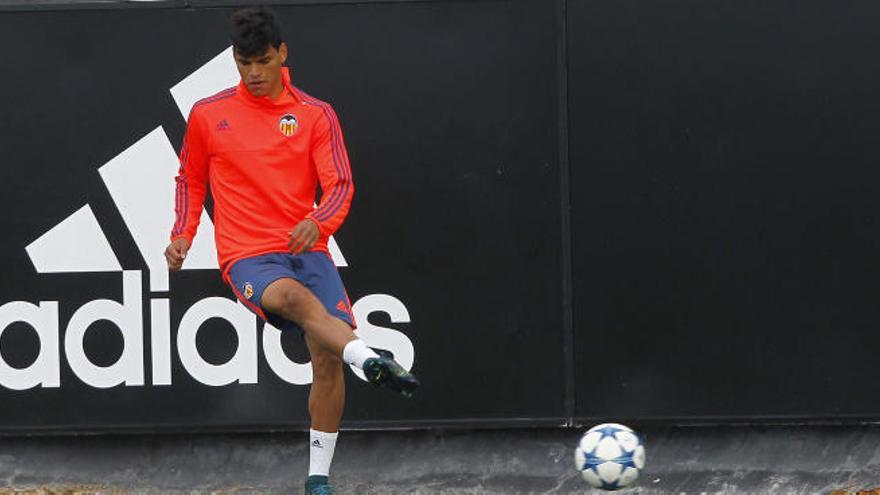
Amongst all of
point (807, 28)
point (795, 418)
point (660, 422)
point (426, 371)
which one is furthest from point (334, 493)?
point (807, 28)

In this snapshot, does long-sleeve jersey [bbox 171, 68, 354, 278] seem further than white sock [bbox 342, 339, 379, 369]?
Yes

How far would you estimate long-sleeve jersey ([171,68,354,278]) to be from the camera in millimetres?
8648

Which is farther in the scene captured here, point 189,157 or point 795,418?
point 795,418

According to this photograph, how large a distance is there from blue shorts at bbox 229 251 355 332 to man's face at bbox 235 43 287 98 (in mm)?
731

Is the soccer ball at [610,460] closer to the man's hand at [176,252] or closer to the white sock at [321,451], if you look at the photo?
the white sock at [321,451]

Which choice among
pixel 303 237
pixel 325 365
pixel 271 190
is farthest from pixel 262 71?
pixel 325 365

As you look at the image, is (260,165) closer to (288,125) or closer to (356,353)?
(288,125)

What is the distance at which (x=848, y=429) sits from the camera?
9.51 meters

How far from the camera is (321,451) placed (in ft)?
28.7

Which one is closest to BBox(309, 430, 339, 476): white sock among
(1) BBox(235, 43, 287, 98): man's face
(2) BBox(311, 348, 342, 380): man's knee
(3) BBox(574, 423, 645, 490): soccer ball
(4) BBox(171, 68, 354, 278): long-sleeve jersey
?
(2) BBox(311, 348, 342, 380): man's knee

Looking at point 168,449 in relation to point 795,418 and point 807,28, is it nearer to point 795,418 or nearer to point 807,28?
point 795,418

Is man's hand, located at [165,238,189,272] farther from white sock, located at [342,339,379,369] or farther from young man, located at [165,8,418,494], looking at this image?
white sock, located at [342,339,379,369]

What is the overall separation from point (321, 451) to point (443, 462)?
3.30 feet

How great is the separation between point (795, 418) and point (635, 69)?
1.83 m
